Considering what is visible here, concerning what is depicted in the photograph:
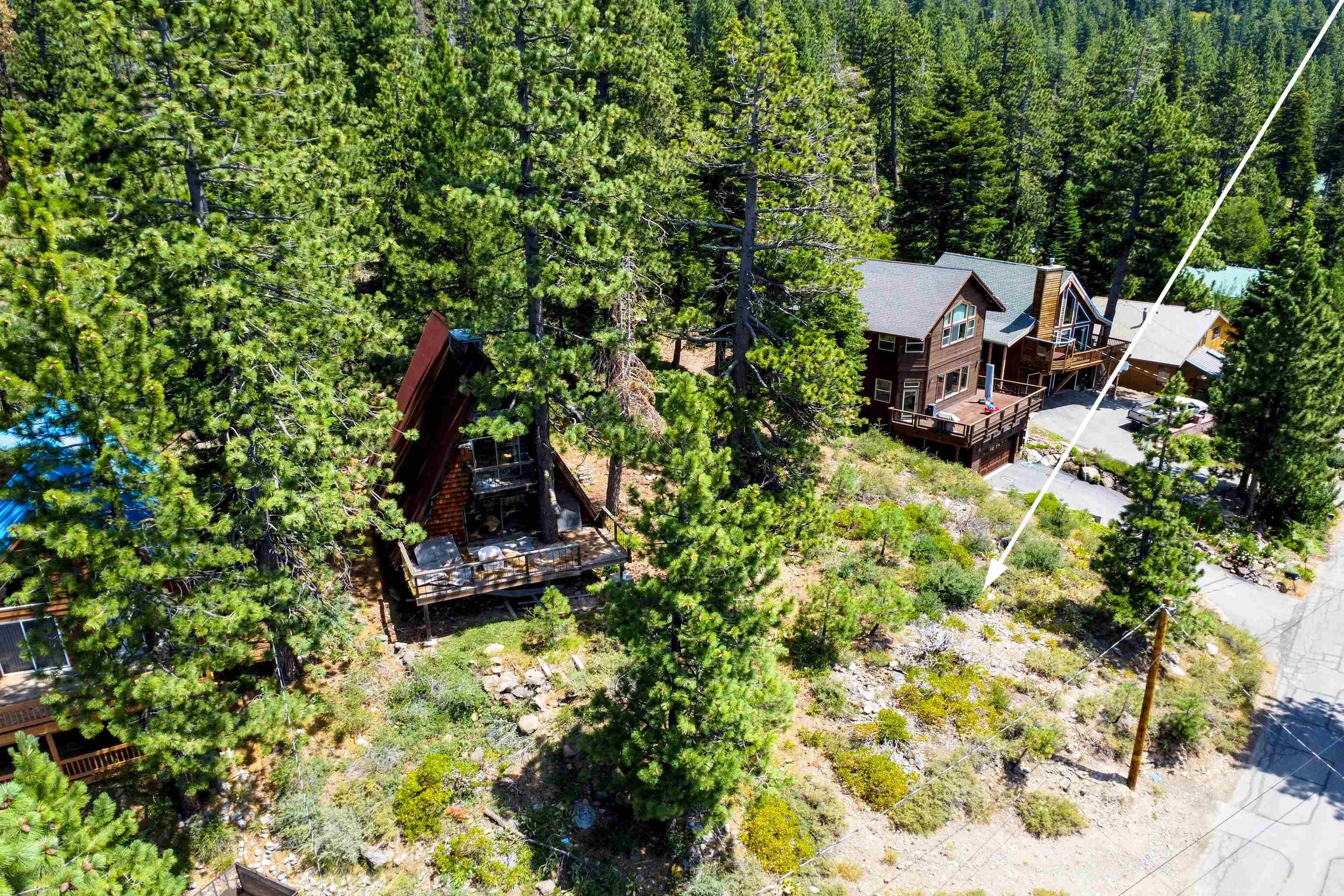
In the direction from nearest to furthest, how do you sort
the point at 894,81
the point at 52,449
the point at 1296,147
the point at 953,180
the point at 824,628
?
1. the point at 52,449
2. the point at 824,628
3. the point at 953,180
4. the point at 894,81
5. the point at 1296,147

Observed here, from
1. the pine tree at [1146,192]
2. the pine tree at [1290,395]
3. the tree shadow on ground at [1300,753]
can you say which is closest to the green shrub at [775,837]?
the tree shadow on ground at [1300,753]

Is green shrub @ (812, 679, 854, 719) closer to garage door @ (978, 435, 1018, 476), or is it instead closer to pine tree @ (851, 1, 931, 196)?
garage door @ (978, 435, 1018, 476)

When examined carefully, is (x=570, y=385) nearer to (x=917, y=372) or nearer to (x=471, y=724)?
(x=471, y=724)

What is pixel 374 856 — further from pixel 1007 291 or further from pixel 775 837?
pixel 1007 291

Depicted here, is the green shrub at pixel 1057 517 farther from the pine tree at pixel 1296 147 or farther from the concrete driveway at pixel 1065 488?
the pine tree at pixel 1296 147

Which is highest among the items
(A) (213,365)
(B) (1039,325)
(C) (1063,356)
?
(A) (213,365)

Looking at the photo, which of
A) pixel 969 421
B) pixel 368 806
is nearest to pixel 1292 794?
pixel 969 421

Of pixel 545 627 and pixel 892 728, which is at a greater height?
pixel 545 627
